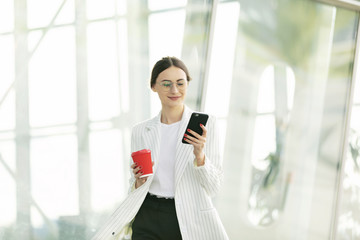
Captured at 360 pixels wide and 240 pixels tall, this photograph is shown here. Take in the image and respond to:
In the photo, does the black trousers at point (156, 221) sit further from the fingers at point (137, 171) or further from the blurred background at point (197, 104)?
the blurred background at point (197, 104)

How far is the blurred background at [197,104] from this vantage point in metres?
3.18

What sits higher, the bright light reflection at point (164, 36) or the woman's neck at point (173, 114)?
the bright light reflection at point (164, 36)

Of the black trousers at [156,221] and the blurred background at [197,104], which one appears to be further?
the blurred background at [197,104]

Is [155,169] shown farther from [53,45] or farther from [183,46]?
[183,46]

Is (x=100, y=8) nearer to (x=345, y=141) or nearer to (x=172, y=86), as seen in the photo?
(x=172, y=86)

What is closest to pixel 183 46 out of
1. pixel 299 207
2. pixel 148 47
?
pixel 148 47

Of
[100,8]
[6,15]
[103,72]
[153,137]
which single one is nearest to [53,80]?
[103,72]

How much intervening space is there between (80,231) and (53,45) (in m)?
1.22

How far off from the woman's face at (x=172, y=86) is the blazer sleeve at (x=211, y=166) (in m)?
0.19

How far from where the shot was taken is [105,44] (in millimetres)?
3473

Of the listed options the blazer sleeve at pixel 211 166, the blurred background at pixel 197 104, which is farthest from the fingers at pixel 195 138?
the blurred background at pixel 197 104

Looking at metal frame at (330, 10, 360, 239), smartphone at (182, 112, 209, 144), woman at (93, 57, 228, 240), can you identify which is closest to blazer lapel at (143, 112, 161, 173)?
woman at (93, 57, 228, 240)

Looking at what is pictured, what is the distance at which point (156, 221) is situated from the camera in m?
→ 2.28

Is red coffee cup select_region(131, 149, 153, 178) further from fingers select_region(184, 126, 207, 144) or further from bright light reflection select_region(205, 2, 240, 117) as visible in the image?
bright light reflection select_region(205, 2, 240, 117)
